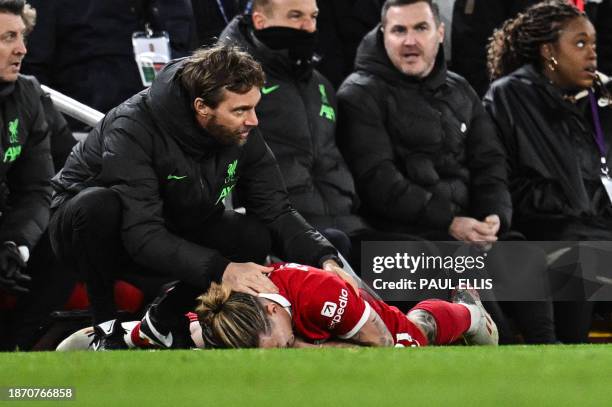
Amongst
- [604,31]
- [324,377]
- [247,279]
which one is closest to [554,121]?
[604,31]

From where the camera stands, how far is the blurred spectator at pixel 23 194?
Result: 223 inches

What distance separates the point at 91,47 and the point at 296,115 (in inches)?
53.0

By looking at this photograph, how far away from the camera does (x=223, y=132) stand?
5172 millimetres

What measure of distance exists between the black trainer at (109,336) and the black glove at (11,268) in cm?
51

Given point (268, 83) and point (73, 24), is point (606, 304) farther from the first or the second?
point (73, 24)

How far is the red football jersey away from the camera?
4.86m

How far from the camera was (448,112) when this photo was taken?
6.61 meters

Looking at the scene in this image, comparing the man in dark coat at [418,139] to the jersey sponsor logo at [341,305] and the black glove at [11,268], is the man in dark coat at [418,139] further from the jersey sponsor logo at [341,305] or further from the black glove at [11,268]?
the black glove at [11,268]

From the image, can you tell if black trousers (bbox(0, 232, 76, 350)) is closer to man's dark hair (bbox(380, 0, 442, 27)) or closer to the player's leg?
the player's leg

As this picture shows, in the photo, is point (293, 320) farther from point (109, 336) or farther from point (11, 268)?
point (11, 268)

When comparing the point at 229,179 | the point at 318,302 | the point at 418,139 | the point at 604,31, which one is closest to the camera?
the point at 318,302

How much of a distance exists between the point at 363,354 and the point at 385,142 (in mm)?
2450

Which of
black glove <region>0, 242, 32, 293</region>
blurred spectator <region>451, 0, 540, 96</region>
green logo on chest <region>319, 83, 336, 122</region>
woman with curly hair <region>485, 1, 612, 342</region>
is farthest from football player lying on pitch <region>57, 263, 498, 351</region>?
blurred spectator <region>451, 0, 540, 96</region>

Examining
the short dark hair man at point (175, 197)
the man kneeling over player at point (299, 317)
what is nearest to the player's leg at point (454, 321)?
the man kneeling over player at point (299, 317)
